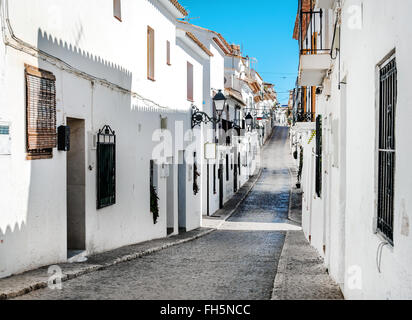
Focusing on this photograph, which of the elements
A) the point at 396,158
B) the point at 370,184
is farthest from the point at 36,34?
the point at 396,158

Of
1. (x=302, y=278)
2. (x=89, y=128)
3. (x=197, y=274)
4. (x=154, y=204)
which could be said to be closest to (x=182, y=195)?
(x=154, y=204)

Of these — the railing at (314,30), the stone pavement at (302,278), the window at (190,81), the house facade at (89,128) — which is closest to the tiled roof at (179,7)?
the house facade at (89,128)

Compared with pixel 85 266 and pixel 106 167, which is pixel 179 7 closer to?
pixel 106 167

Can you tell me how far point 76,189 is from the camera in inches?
376

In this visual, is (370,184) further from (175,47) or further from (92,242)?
(175,47)

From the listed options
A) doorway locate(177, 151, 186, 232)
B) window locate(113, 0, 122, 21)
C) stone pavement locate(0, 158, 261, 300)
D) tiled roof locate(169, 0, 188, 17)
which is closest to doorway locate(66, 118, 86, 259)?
stone pavement locate(0, 158, 261, 300)

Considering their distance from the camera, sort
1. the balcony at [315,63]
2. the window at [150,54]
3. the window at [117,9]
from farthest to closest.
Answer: the window at [150,54] < the window at [117,9] < the balcony at [315,63]

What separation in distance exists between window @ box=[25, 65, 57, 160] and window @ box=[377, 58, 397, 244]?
4.74m

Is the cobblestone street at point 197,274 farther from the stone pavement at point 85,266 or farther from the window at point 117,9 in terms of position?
the window at point 117,9

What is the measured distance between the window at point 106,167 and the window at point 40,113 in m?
2.07

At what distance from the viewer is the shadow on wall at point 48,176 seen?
6.94 metres

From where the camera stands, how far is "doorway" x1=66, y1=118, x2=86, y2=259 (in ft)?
31.2

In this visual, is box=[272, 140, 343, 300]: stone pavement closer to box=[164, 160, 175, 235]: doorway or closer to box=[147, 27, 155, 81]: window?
box=[164, 160, 175, 235]: doorway

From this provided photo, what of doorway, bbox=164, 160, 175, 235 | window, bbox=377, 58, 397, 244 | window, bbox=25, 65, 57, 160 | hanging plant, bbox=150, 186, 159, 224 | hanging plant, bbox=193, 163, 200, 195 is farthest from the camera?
hanging plant, bbox=193, 163, 200, 195
